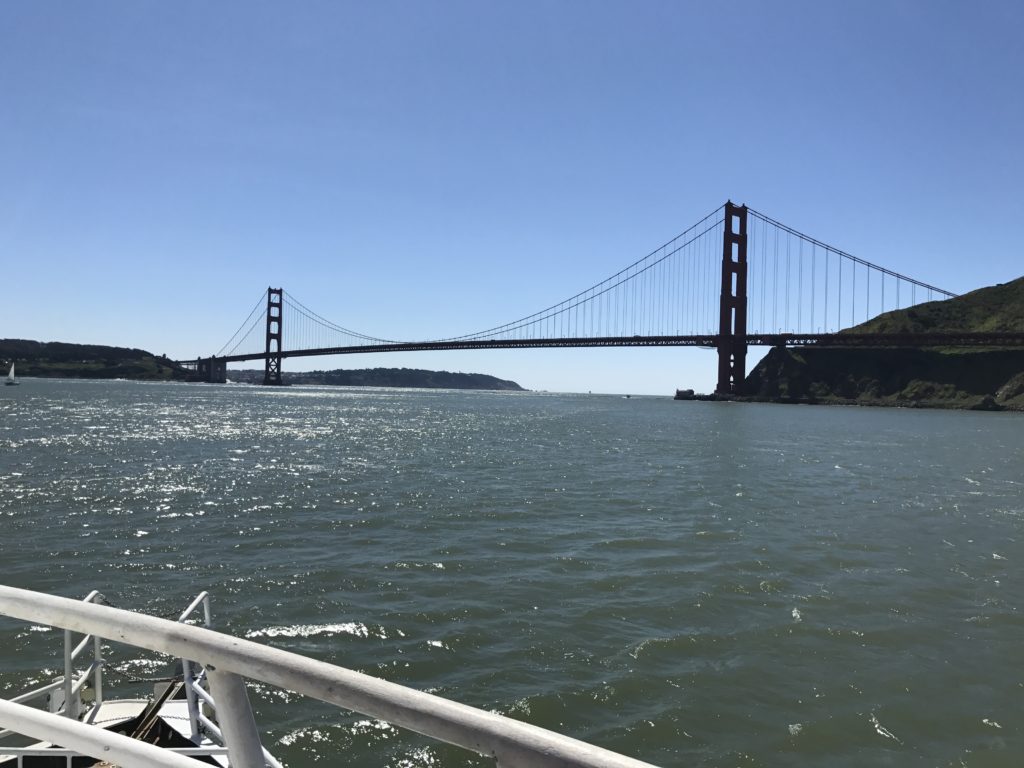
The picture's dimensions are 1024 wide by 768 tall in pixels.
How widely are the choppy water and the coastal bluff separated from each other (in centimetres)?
8658

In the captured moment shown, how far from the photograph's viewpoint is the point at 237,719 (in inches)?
60.9

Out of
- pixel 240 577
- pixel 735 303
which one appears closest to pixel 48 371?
pixel 735 303

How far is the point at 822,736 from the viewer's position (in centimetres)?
501

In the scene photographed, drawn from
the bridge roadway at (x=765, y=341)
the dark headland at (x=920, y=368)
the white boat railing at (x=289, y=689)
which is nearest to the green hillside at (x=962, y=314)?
the dark headland at (x=920, y=368)

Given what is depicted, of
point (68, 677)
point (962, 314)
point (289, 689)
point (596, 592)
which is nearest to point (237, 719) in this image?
point (289, 689)

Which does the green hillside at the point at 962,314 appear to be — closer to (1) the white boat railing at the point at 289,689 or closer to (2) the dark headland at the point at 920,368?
(2) the dark headland at the point at 920,368

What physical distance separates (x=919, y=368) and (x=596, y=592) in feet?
373

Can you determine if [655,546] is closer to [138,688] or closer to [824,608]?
[824,608]

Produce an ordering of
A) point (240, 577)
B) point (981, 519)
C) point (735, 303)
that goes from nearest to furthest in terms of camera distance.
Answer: point (240, 577)
point (981, 519)
point (735, 303)

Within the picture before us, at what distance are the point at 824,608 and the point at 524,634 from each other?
3625 millimetres

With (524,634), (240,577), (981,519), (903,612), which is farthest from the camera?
(981,519)

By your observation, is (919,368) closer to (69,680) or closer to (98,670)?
(98,670)

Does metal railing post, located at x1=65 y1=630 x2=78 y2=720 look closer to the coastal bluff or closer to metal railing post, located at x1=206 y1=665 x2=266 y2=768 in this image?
metal railing post, located at x1=206 y1=665 x2=266 y2=768

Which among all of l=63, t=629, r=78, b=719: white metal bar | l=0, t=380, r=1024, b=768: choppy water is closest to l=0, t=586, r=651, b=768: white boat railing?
l=63, t=629, r=78, b=719: white metal bar
